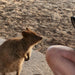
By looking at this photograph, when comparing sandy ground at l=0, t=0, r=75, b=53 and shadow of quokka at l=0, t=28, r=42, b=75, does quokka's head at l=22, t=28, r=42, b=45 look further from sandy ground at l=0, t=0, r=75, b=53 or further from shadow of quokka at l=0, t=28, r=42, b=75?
sandy ground at l=0, t=0, r=75, b=53

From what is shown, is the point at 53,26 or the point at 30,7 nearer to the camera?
the point at 53,26

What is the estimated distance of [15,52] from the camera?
3.17 m

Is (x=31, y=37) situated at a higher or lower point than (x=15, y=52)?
higher

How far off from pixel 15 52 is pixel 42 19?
3064mm

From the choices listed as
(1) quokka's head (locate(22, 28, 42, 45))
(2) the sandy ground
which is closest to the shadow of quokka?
(1) quokka's head (locate(22, 28, 42, 45))

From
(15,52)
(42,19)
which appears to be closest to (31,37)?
(15,52)

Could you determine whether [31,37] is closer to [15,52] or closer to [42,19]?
[15,52]

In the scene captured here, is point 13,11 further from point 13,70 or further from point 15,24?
point 13,70

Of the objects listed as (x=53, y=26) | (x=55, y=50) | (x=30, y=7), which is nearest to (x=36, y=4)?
(x=30, y=7)

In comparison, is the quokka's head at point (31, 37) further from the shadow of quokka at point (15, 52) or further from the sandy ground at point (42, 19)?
the sandy ground at point (42, 19)

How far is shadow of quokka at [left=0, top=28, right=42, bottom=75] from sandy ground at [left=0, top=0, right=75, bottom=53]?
1.49 m

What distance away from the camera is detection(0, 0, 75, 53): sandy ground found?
206 inches

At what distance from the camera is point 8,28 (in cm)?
557

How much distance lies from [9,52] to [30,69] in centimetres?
56
